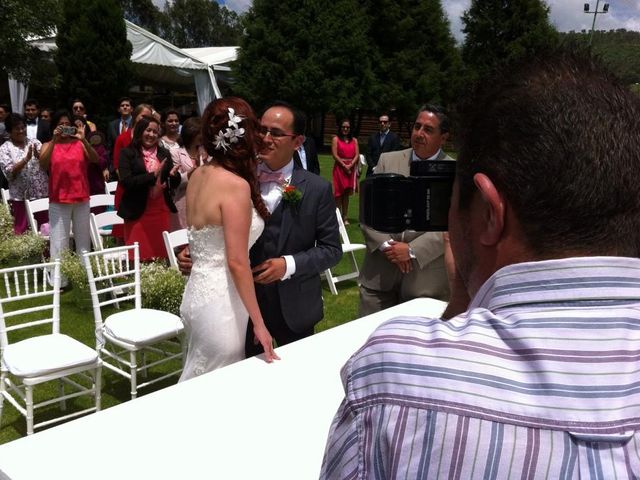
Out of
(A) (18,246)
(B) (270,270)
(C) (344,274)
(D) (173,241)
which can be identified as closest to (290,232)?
(B) (270,270)

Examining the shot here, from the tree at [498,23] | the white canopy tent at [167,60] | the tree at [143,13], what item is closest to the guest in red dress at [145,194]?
the white canopy tent at [167,60]

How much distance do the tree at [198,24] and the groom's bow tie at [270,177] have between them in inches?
2646

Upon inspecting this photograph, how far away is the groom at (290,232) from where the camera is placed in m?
3.09

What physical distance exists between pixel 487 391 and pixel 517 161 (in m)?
0.29

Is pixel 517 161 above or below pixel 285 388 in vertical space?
above

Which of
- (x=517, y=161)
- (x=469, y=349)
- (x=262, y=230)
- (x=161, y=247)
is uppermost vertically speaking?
(x=517, y=161)

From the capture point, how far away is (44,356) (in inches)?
137

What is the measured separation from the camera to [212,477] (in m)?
1.76

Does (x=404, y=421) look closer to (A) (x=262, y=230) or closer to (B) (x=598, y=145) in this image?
(B) (x=598, y=145)

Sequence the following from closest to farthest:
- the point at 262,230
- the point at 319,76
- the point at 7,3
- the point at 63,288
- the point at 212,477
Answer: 1. the point at 212,477
2. the point at 262,230
3. the point at 63,288
4. the point at 7,3
5. the point at 319,76

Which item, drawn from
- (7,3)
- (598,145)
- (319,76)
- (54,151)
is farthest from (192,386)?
(319,76)

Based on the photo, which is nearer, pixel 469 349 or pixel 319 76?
pixel 469 349

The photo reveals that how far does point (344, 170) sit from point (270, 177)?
307 inches

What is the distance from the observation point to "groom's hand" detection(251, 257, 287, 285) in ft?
9.56
